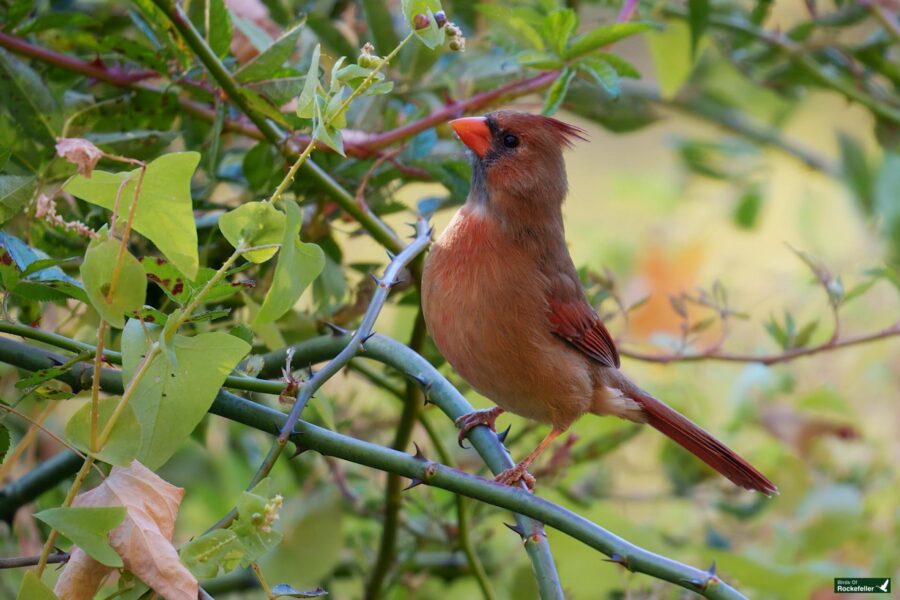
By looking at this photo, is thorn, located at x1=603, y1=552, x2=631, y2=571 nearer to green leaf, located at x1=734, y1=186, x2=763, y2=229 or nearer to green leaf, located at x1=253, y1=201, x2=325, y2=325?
green leaf, located at x1=253, y1=201, x2=325, y2=325

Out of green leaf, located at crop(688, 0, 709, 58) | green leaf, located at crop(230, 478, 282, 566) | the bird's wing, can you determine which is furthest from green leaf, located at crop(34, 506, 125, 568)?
green leaf, located at crop(688, 0, 709, 58)

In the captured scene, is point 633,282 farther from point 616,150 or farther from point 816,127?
point 616,150

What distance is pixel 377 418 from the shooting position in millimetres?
2818

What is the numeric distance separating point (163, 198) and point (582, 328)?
4.10 feet

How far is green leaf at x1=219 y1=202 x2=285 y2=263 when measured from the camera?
119 cm

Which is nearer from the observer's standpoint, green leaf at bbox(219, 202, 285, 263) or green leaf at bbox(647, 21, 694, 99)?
green leaf at bbox(219, 202, 285, 263)

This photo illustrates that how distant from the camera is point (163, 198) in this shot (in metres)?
1.18

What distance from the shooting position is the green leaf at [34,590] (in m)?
1.09

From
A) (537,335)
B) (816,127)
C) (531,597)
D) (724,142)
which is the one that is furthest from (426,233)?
(816,127)

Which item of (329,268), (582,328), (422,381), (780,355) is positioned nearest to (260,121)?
(329,268)

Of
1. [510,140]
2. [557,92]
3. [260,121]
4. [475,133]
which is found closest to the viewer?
[260,121]

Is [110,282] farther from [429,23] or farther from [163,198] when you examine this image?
[429,23]

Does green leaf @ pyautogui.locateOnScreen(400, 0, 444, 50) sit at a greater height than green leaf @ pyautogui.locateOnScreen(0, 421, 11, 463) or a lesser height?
greater

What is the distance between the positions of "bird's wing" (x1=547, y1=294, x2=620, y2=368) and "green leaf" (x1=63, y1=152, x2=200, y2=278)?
1.11 meters
